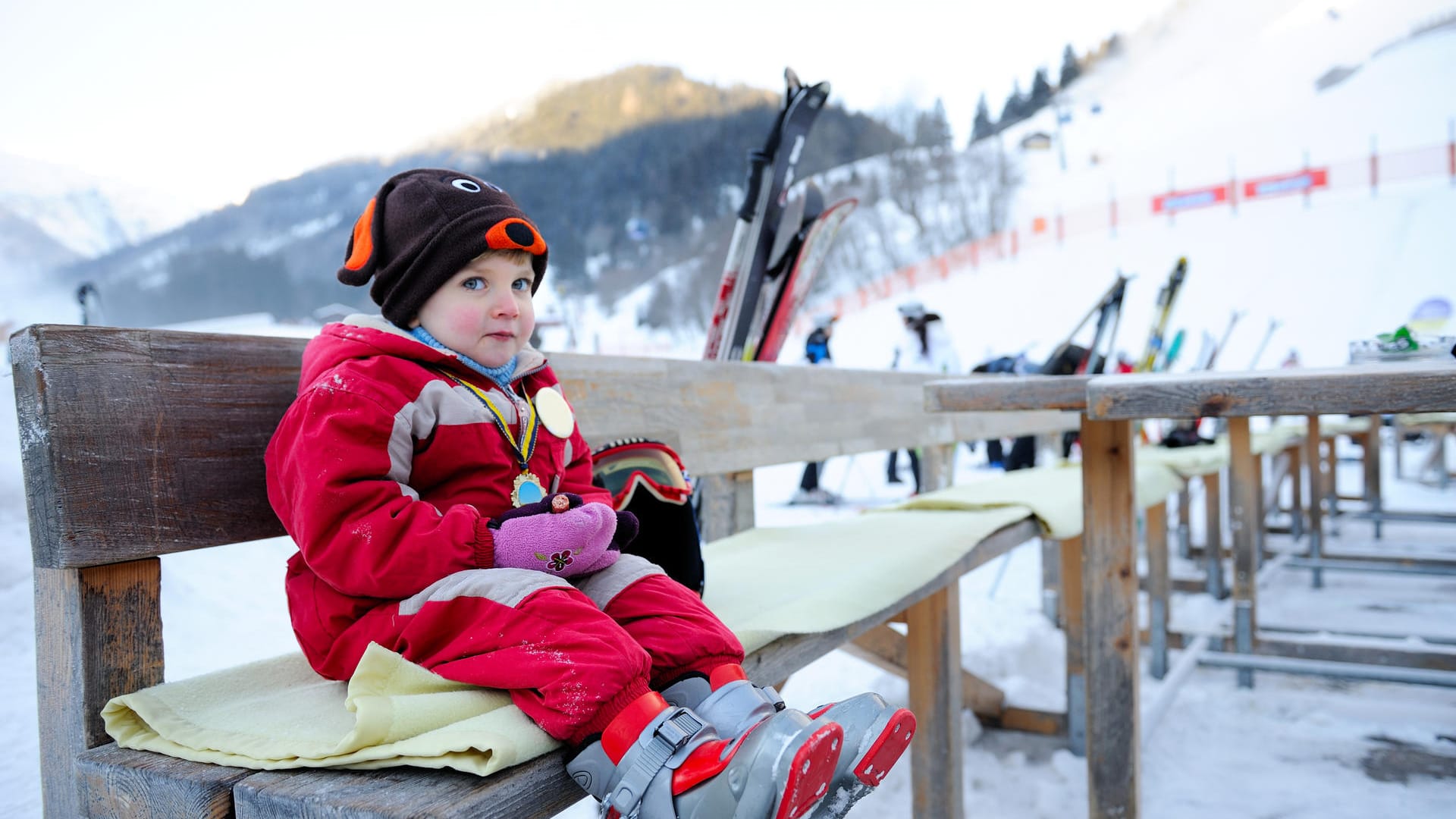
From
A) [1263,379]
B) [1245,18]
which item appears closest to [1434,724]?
[1263,379]

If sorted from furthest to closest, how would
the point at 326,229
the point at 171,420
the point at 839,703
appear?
the point at 326,229
the point at 171,420
the point at 839,703

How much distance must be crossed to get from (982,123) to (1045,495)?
35.8 meters

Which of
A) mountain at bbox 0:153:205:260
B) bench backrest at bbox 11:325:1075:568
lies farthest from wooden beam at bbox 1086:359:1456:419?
mountain at bbox 0:153:205:260

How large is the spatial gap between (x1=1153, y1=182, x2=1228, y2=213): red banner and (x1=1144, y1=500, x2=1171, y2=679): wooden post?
22767 millimetres

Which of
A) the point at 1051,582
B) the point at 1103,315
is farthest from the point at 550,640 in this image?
the point at 1103,315

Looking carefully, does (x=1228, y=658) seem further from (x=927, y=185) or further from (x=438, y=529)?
(x=927, y=185)

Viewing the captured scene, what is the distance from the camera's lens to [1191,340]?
17.3 m

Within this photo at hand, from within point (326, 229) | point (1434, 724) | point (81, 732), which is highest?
point (326, 229)

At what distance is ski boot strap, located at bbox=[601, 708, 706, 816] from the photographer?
0.64 meters

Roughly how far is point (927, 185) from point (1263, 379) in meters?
29.0

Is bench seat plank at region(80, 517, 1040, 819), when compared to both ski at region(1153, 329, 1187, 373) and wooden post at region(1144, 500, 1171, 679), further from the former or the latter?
ski at region(1153, 329, 1187, 373)

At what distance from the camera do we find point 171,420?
0.84m

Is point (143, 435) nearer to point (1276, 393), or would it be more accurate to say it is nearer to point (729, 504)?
point (1276, 393)

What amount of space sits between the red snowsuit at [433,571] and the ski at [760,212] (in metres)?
1.49
